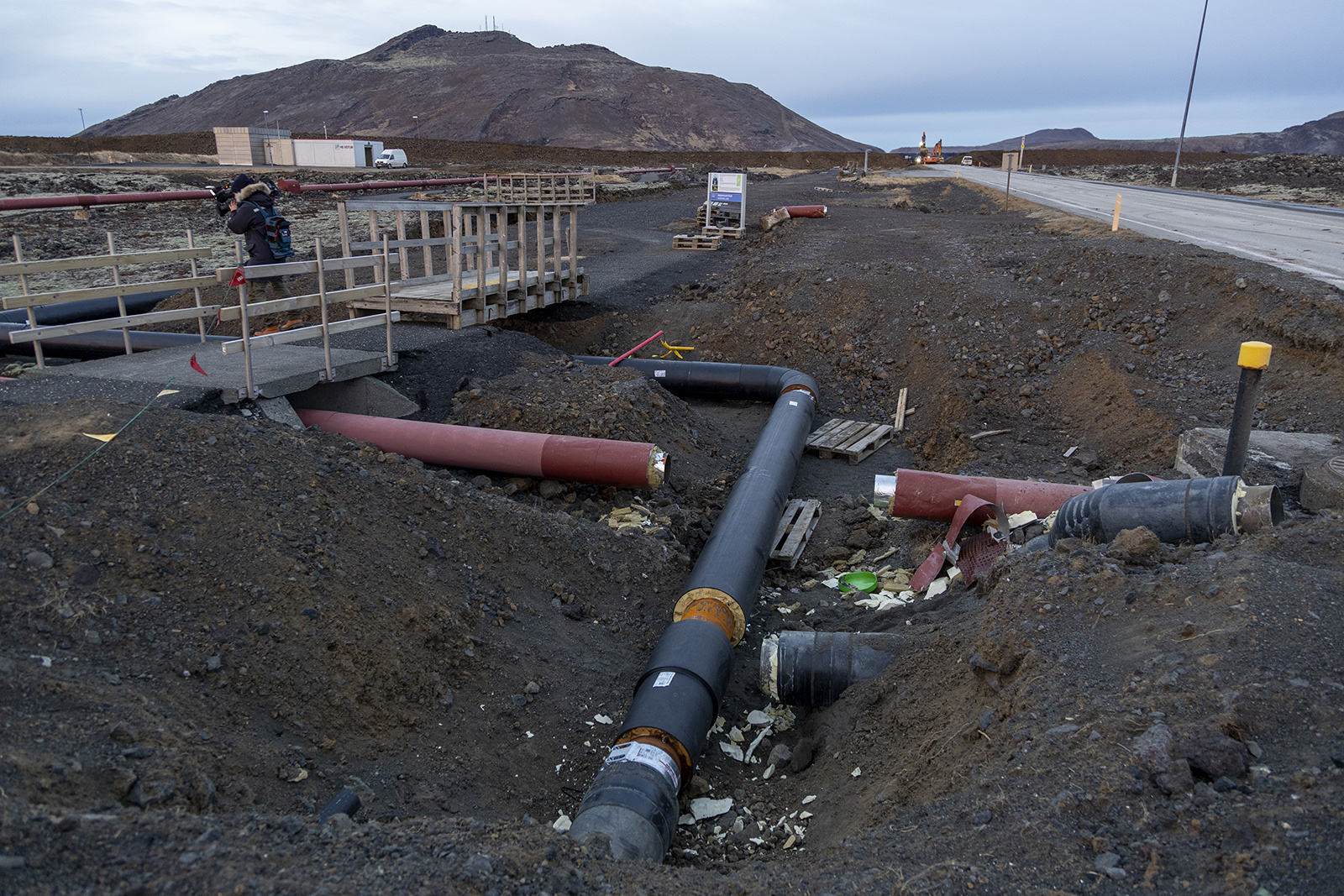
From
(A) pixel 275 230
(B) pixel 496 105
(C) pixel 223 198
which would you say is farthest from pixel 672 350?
(B) pixel 496 105

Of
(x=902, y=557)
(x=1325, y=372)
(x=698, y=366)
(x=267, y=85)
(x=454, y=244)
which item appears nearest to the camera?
(x=902, y=557)

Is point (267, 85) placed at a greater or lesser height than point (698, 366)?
greater

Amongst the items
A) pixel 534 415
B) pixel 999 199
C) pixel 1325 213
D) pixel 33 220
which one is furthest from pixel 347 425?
pixel 999 199

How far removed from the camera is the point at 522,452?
738 centimetres

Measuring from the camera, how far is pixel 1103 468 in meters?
8.73

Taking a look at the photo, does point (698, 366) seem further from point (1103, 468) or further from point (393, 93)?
point (393, 93)

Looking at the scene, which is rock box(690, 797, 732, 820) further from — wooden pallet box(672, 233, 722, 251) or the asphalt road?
wooden pallet box(672, 233, 722, 251)

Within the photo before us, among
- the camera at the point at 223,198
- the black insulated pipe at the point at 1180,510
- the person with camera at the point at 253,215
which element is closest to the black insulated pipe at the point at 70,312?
the camera at the point at 223,198

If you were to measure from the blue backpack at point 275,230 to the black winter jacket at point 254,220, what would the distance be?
0.9 inches

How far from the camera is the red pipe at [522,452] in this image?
731cm

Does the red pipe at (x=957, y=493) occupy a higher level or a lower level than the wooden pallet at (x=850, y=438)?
higher

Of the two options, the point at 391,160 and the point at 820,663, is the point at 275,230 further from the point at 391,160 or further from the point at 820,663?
the point at 391,160

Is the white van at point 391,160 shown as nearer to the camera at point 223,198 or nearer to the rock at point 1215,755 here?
the camera at point 223,198

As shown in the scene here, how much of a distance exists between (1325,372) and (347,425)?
31.5 ft
